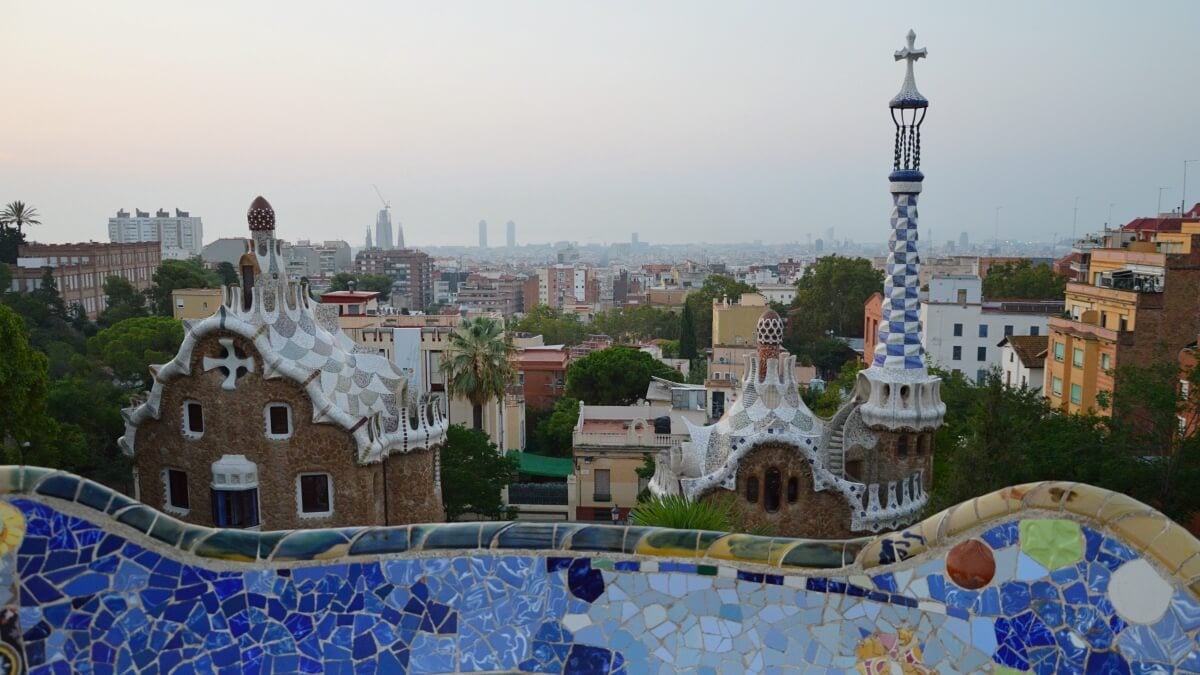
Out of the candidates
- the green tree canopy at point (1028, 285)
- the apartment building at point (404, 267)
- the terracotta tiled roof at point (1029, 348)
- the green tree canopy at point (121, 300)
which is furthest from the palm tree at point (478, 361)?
the apartment building at point (404, 267)

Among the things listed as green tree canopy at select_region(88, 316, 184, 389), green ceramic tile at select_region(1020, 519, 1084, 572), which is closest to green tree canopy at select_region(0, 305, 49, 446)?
green tree canopy at select_region(88, 316, 184, 389)

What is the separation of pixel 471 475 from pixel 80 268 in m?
37.4

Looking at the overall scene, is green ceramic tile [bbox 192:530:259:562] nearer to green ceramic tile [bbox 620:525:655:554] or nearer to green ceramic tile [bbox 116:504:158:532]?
green ceramic tile [bbox 116:504:158:532]

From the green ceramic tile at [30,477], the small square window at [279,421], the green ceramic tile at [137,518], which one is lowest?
the small square window at [279,421]

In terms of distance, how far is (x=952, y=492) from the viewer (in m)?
15.2

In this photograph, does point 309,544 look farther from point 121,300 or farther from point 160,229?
point 160,229

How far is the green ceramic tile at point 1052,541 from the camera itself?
3828 mm

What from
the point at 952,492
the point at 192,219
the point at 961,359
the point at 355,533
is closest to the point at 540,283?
the point at 192,219

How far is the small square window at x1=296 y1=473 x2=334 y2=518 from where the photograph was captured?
1441 cm

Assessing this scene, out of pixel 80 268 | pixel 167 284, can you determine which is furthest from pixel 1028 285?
pixel 80 268

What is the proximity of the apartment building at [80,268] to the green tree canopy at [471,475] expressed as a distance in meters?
32.6

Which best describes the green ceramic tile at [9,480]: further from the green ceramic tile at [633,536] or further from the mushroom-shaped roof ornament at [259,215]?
the mushroom-shaped roof ornament at [259,215]

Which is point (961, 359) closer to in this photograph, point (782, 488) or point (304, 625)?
point (782, 488)

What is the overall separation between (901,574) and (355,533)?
2465mm
